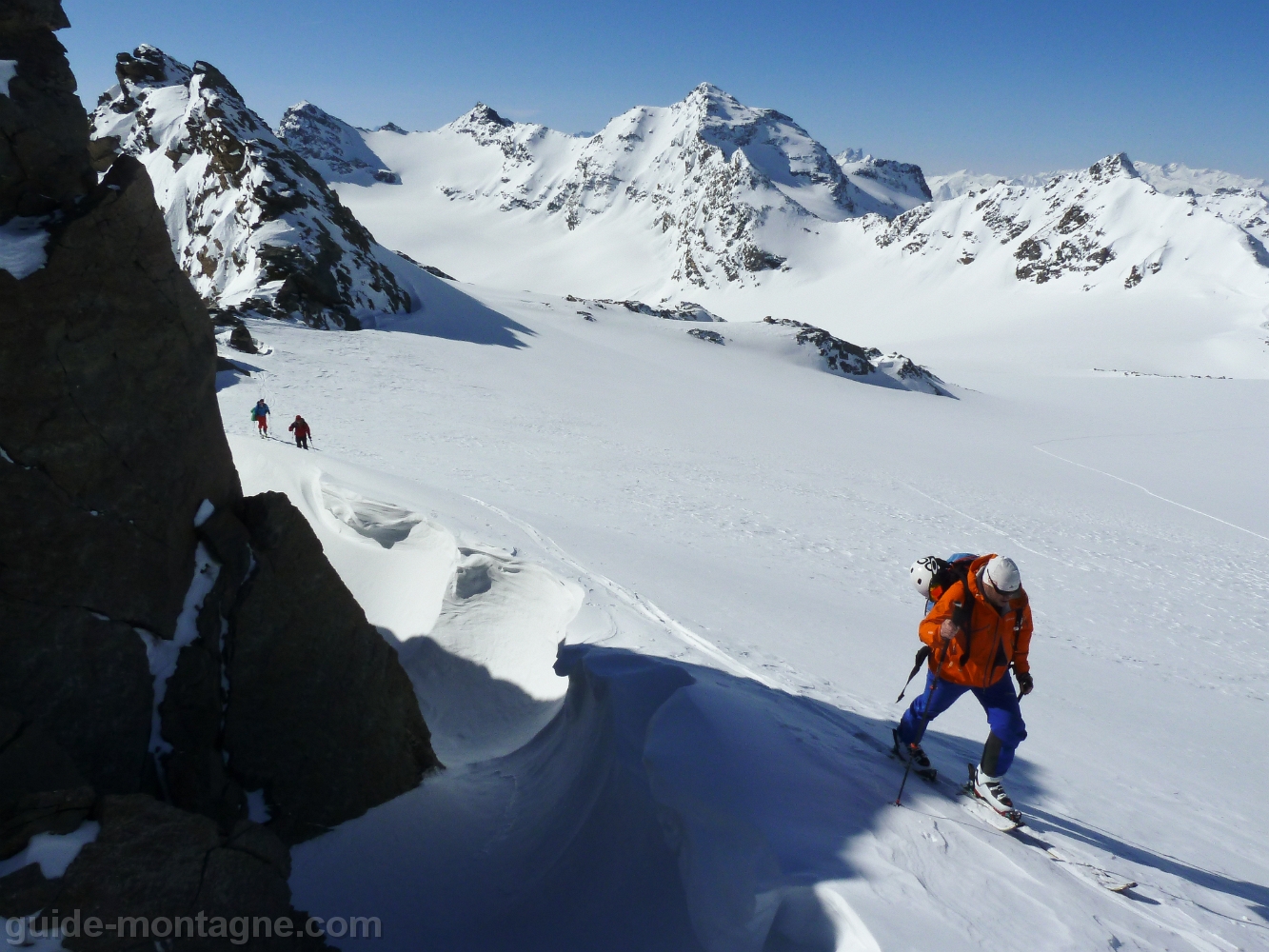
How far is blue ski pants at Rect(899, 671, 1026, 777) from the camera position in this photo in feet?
15.2

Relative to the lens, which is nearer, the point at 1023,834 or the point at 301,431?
the point at 1023,834

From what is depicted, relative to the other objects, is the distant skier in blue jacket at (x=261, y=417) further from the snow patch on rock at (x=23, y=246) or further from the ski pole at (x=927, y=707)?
the ski pole at (x=927, y=707)

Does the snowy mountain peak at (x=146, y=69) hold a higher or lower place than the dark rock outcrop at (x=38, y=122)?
higher

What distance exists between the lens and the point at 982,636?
4574 mm

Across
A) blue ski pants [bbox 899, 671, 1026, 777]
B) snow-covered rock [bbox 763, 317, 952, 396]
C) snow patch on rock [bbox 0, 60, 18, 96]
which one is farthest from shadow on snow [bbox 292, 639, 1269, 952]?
snow-covered rock [bbox 763, 317, 952, 396]

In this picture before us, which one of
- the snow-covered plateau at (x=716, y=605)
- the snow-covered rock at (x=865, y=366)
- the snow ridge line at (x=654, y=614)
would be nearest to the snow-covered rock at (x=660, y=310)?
the snow-covered plateau at (x=716, y=605)

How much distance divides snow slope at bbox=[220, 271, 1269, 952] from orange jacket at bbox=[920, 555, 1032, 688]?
2.79 ft

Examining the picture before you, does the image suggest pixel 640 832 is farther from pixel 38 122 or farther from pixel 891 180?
pixel 891 180

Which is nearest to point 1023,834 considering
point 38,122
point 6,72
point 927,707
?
point 927,707

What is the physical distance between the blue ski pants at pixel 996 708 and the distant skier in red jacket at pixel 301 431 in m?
11.8

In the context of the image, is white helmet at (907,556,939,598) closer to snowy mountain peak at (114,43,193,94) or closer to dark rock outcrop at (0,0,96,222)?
dark rock outcrop at (0,0,96,222)

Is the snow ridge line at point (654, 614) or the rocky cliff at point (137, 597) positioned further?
the snow ridge line at point (654, 614)

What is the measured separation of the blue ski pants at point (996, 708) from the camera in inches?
182

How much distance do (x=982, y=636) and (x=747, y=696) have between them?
1753mm
